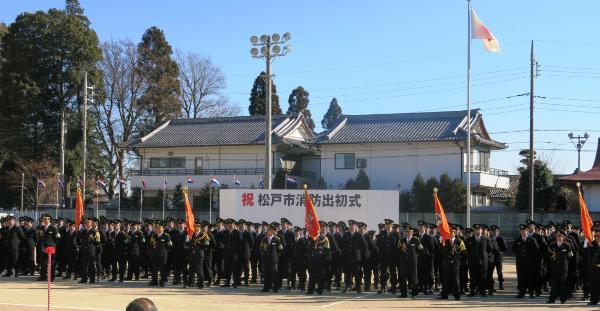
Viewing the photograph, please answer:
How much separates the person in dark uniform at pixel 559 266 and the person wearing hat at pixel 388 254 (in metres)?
3.49

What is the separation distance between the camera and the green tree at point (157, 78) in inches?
2094

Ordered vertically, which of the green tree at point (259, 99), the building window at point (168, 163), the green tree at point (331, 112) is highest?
the green tree at point (331, 112)

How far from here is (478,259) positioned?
1730 centimetres

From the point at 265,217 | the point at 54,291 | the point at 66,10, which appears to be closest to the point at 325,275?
the point at 265,217

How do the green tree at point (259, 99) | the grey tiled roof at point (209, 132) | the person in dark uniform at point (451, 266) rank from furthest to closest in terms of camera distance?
1. the green tree at point (259, 99)
2. the grey tiled roof at point (209, 132)
3. the person in dark uniform at point (451, 266)

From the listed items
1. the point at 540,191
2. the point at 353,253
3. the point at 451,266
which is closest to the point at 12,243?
the point at 353,253

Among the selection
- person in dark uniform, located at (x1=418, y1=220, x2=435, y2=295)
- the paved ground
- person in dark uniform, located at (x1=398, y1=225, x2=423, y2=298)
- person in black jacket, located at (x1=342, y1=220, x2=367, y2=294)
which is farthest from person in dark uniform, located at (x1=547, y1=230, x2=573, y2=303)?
person in black jacket, located at (x1=342, y1=220, x2=367, y2=294)

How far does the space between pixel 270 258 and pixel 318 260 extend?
1231 millimetres

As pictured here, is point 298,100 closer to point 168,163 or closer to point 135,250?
point 168,163

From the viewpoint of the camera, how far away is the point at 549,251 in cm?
1670

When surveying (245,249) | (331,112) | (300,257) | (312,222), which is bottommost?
(300,257)

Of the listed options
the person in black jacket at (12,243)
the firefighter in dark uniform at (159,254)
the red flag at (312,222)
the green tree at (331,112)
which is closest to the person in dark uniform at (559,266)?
the red flag at (312,222)

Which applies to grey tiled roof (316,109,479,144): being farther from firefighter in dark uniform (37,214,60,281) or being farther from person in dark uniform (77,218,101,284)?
person in dark uniform (77,218,101,284)

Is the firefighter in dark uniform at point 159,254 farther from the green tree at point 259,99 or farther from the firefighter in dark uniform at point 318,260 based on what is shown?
the green tree at point 259,99
